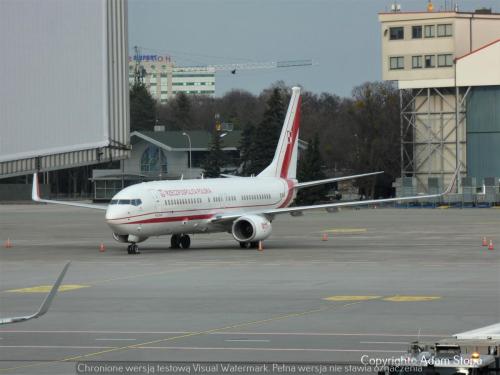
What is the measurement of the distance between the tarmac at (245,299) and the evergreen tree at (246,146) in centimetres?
8093

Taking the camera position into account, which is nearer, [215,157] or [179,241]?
[179,241]

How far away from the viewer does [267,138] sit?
136m

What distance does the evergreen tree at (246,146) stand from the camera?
142 m

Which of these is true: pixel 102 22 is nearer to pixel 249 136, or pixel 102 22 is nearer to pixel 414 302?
pixel 414 302

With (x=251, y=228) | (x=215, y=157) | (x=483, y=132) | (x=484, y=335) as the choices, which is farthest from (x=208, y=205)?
(x=215, y=157)

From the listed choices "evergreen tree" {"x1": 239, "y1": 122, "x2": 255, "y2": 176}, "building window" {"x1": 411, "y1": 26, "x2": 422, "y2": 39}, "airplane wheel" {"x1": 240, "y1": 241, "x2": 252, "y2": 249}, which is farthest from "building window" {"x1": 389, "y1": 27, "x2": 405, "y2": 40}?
"airplane wheel" {"x1": 240, "y1": 241, "x2": 252, "y2": 249}

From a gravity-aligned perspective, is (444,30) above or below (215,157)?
above

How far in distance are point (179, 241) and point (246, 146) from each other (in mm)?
92988

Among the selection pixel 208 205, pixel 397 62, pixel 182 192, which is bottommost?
pixel 208 205

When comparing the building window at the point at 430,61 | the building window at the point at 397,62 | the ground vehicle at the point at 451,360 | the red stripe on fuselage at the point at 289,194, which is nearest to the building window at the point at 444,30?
the building window at the point at 430,61

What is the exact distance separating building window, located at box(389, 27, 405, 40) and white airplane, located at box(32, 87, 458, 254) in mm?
57269

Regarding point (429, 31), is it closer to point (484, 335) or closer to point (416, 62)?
point (416, 62)

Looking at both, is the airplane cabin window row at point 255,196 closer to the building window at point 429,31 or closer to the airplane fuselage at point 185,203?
the airplane fuselage at point 185,203

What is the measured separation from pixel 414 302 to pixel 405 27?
300 ft
